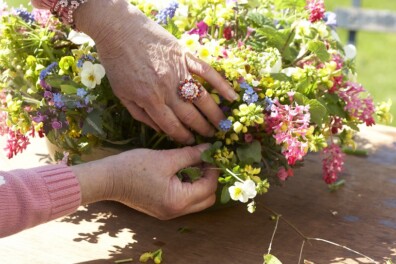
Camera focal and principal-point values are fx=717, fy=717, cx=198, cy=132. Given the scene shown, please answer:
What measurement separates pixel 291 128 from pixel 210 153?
0.16m

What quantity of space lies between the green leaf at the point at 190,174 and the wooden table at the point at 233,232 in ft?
0.42

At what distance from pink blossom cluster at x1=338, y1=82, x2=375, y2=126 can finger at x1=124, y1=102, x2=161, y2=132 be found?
1.33 feet

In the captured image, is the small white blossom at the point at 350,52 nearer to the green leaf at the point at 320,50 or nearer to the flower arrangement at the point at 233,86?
the flower arrangement at the point at 233,86

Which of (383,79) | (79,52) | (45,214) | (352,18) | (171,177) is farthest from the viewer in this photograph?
(383,79)

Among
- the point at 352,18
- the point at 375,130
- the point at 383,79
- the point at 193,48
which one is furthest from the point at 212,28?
the point at 383,79

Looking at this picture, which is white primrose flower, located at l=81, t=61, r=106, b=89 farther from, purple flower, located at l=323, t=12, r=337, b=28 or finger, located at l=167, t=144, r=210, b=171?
purple flower, located at l=323, t=12, r=337, b=28

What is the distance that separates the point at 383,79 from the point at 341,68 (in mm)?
4588

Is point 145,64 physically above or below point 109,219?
above

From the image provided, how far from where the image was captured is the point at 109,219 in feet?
4.83

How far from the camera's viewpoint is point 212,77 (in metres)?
1.37

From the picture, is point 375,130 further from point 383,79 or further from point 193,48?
point 383,79

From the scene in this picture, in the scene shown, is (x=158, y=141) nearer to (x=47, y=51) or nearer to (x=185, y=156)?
(x=185, y=156)

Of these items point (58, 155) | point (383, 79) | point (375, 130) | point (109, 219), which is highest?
point (383, 79)

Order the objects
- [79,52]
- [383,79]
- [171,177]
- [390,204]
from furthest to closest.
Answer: [383,79]
[390,204]
[79,52]
[171,177]
